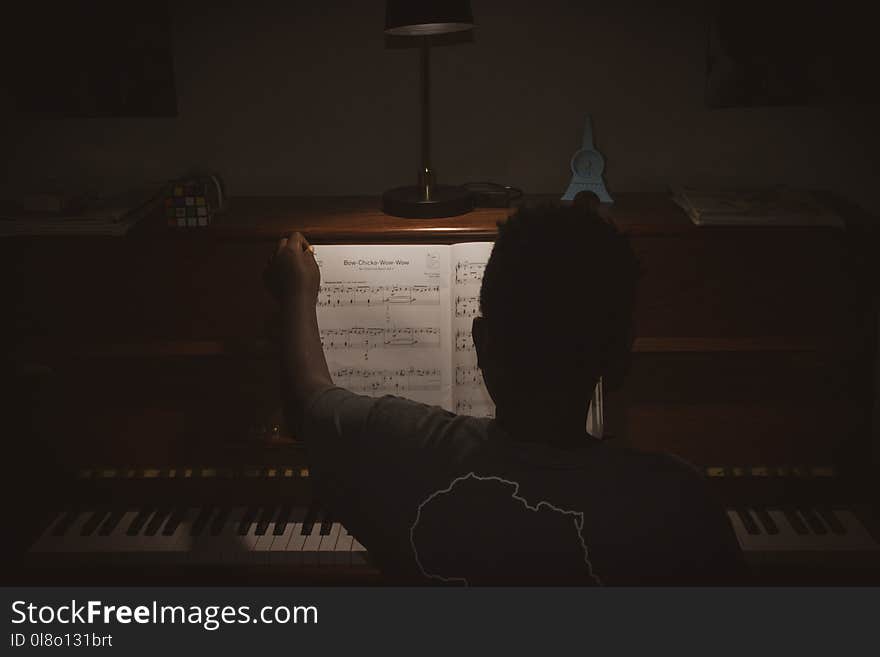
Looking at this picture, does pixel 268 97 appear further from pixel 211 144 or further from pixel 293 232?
pixel 293 232

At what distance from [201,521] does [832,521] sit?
167 centimetres

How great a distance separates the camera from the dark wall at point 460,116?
7.80 feet

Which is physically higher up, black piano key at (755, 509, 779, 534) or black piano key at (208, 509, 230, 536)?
black piano key at (208, 509, 230, 536)

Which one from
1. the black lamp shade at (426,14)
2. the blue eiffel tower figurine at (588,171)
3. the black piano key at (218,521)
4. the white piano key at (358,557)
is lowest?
the white piano key at (358,557)

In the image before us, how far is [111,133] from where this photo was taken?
2484 mm

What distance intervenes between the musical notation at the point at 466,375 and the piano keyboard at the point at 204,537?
48 centimetres

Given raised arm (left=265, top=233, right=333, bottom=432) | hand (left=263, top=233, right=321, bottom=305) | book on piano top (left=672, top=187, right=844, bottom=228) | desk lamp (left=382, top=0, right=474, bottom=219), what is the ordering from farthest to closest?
1. book on piano top (left=672, top=187, right=844, bottom=228)
2. desk lamp (left=382, top=0, right=474, bottom=219)
3. hand (left=263, top=233, right=321, bottom=305)
4. raised arm (left=265, top=233, right=333, bottom=432)

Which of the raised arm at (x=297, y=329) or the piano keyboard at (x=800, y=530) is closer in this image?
the raised arm at (x=297, y=329)

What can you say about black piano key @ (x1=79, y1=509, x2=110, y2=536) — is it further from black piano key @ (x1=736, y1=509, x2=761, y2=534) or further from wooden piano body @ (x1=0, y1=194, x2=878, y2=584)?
black piano key @ (x1=736, y1=509, x2=761, y2=534)

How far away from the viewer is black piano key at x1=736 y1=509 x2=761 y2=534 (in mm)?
2174

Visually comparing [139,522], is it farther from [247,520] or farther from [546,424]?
[546,424]

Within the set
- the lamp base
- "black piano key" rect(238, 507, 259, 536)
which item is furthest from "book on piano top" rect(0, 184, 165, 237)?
"black piano key" rect(238, 507, 259, 536)

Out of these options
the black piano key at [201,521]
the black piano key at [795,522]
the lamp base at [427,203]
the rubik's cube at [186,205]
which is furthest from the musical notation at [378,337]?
the black piano key at [795,522]

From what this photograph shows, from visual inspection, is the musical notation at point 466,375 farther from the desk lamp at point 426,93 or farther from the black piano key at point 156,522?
the black piano key at point 156,522
